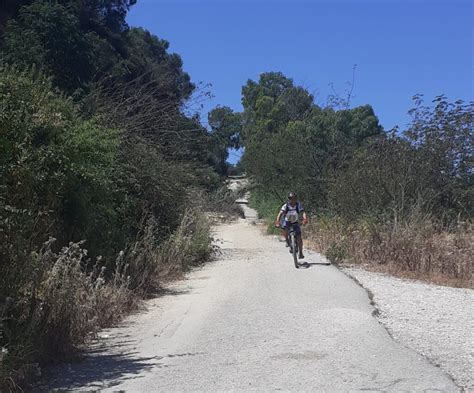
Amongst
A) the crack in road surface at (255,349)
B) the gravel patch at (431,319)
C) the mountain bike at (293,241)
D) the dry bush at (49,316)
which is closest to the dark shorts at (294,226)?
the mountain bike at (293,241)

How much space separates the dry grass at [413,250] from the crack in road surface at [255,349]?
344 centimetres

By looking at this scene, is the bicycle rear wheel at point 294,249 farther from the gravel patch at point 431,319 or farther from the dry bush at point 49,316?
the dry bush at point 49,316

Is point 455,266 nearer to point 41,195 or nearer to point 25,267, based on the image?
point 41,195

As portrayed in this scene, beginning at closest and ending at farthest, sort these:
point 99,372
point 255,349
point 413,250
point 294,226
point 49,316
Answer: point 99,372, point 49,316, point 255,349, point 413,250, point 294,226

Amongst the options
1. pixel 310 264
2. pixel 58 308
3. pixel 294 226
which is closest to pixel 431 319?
pixel 58 308

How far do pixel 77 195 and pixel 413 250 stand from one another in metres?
8.90

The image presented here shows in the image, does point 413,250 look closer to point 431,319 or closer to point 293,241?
point 293,241

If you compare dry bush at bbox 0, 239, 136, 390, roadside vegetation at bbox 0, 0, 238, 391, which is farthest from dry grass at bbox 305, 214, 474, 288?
dry bush at bbox 0, 239, 136, 390

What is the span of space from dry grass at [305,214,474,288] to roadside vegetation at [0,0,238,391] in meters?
4.42

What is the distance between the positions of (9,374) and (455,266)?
1202 centimetres

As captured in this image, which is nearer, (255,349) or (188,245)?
(255,349)

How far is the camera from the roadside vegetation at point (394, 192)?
53.4 feet

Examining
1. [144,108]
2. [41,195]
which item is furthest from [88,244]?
[144,108]

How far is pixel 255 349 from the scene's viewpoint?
768cm
